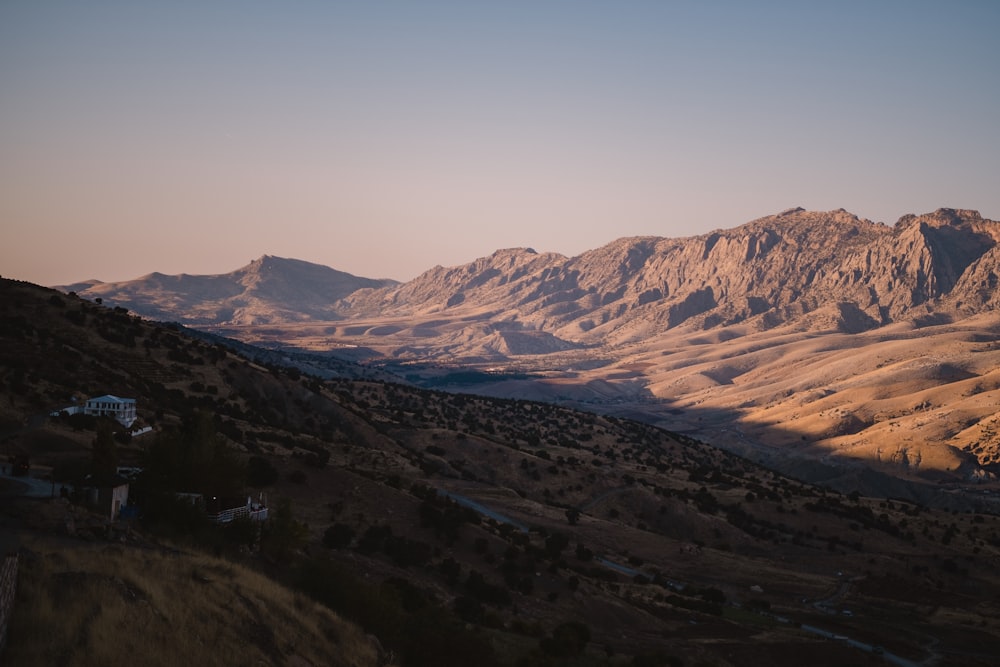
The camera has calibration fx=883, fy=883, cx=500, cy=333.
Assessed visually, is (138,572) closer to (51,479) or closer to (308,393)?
(51,479)

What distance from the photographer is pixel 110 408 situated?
4712 cm

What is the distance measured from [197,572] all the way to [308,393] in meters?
61.9

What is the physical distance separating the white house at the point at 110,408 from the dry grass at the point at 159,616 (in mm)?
25010

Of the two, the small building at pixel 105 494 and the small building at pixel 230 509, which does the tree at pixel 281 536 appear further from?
the small building at pixel 105 494

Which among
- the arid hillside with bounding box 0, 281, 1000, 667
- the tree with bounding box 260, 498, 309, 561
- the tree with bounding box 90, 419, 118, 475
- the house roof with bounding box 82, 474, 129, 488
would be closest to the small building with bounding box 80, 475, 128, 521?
the house roof with bounding box 82, 474, 129, 488

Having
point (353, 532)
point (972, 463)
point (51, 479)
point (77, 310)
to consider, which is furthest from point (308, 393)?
point (972, 463)

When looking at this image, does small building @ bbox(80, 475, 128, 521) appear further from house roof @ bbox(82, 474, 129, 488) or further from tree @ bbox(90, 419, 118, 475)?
tree @ bbox(90, 419, 118, 475)

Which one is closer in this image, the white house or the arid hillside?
the arid hillside

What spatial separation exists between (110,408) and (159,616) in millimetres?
31247

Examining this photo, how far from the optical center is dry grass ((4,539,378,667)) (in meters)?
16.9

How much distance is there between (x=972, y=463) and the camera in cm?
14575

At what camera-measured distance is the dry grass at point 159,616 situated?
1692cm

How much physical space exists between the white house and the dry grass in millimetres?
25010

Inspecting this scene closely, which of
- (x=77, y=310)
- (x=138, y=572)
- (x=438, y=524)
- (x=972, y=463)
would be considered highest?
(x=77, y=310)
